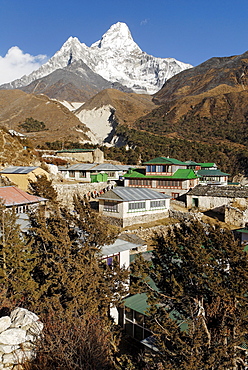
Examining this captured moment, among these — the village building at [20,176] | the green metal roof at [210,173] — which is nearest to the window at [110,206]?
the village building at [20,176]

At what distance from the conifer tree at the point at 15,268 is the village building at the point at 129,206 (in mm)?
16534

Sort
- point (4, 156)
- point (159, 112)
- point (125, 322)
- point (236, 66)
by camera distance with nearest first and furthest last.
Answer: point (125, 322)
point (4, 156)
point (159, 112)
point (236, 66)

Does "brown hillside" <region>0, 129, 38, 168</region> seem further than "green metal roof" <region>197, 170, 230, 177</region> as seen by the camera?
No

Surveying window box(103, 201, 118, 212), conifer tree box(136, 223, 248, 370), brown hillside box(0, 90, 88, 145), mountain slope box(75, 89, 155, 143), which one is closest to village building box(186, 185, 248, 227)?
window box(103, 201, 118, 212)

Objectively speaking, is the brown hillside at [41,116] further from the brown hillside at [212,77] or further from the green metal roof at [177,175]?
the brown hillside at [212,77]

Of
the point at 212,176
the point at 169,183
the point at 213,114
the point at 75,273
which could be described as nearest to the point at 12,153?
the point at 169,183

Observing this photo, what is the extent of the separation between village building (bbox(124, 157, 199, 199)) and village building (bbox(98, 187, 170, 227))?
343 inches

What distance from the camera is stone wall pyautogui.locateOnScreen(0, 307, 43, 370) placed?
629cm

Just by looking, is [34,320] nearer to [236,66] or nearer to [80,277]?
[80,277]

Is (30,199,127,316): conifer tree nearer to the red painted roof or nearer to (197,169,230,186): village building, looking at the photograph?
the red painted roof

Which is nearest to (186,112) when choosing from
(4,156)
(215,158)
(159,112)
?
(159,112)

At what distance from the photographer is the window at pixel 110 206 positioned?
1063 inches

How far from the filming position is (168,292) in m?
9.17

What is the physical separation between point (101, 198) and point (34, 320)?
2057cm
